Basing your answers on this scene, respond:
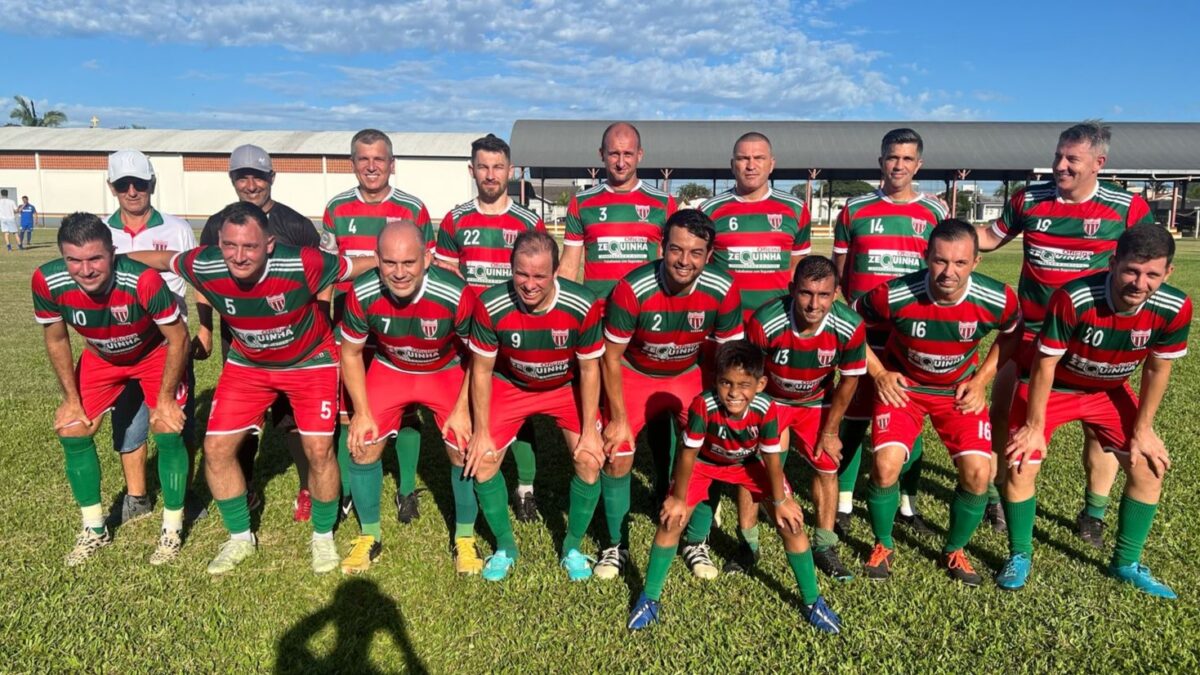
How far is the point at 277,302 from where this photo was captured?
13.7 ft

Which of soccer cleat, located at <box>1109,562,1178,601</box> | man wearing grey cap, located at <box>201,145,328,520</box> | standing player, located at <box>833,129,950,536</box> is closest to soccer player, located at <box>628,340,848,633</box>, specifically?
standing player, located at <box>833,129,950,536</box>

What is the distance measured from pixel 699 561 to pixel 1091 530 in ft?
8.02

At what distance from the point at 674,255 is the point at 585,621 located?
1.88 meters

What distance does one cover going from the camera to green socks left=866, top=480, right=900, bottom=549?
414 centimetres

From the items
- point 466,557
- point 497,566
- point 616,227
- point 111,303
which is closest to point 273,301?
point 111,303

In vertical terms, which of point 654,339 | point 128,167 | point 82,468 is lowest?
point 82,468

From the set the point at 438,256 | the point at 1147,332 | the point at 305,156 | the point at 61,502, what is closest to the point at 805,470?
the point at 1147,332

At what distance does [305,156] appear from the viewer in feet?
146

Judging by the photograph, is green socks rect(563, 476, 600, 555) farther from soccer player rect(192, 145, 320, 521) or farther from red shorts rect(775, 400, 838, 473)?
soccer player rect(192, 145, 320, 521)

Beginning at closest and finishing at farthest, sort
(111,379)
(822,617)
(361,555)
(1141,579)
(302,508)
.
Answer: (822,617) → (1141,579) → (361,555) → (111,379) → (302,508)

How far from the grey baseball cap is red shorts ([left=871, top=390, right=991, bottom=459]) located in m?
4.22

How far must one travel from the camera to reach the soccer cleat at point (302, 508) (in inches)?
196

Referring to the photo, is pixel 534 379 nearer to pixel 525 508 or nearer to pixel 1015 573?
pixel 525 508

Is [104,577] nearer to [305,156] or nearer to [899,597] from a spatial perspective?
[899,597]
